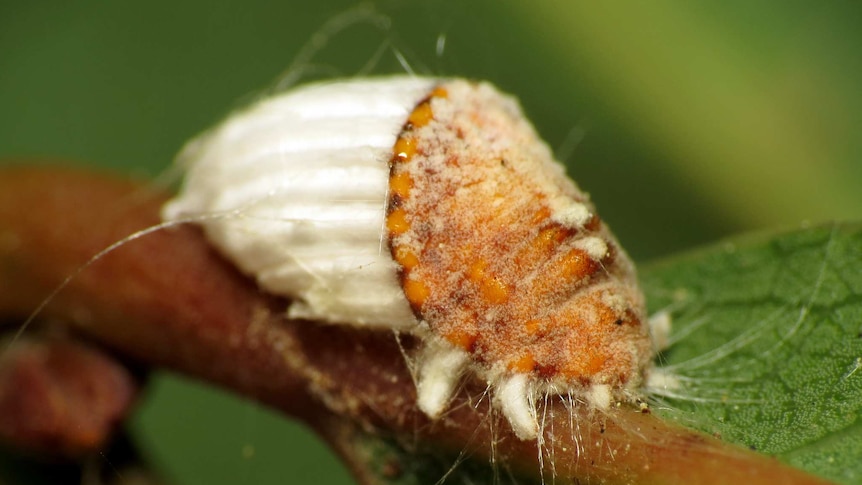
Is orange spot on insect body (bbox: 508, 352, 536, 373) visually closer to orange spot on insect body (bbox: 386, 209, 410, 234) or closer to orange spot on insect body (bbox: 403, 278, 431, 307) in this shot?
orange spot on insect body (bbox: 403, 278, 431, 307)

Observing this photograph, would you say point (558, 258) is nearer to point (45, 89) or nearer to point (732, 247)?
point (732, 247)

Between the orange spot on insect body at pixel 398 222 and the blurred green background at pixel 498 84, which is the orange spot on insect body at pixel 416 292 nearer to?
the orange spot on insect body at pixel 398 222

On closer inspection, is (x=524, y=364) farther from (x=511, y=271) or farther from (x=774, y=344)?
(x=774, y=344)

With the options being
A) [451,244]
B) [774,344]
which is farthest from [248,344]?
[774,344]

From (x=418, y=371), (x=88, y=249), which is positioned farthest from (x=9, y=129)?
(x=418, y=371)

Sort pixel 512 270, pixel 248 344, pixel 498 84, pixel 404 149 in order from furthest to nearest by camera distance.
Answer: pixel 498 84, pixel 248 344, pixel 404 149, pixel 512 270

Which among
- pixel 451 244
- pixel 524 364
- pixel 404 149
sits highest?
pixel 404 149
